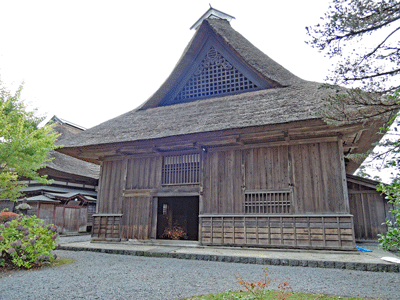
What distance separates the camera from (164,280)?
4.42m

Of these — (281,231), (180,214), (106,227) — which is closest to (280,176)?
(281,231)

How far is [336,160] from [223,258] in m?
4.00

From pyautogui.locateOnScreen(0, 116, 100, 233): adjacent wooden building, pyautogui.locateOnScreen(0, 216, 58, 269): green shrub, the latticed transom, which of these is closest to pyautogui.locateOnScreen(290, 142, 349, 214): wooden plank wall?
the latticed transom

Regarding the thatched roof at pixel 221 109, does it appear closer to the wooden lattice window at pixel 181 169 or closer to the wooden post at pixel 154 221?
the wooden lattice window at pixel 181 169

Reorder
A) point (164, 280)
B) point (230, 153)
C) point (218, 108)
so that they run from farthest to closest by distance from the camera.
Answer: point (218, 108) < point (230, 153) < point (164, 280)

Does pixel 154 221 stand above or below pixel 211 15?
below

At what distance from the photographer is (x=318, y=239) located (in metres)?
6.95

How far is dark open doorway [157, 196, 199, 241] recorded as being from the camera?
13.1 m

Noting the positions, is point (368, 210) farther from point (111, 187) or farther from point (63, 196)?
point (63, 196)

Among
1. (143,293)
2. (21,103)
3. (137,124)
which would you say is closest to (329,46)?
(143,293)

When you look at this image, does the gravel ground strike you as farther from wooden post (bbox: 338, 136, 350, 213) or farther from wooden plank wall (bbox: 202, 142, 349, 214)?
wooden plank wall (bbox: 202, 142, 349, 214)

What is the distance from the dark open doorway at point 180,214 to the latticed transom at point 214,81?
5224mm

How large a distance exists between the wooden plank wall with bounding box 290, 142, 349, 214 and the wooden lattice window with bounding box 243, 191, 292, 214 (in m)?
0.26

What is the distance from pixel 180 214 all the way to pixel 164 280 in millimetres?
9393
